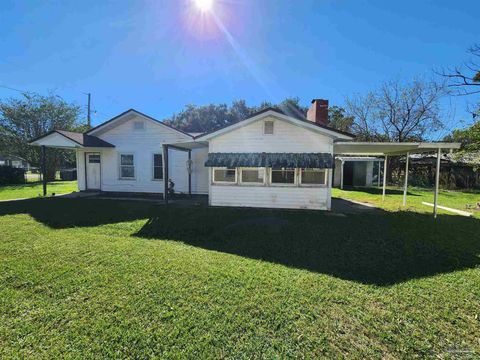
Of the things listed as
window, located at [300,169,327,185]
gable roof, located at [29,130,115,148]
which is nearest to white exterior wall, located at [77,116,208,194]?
gable roof, located at [29,130,115,148]

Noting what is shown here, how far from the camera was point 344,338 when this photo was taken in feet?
9.51

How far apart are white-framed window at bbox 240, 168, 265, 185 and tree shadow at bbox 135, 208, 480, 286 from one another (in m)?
1.57

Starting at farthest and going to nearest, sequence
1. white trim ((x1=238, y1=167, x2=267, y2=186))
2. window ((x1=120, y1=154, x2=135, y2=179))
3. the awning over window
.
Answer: window ((x1=120, y1=154, x2=135, y2=179)), white trim ((x1=238, y1=167, x2=267, y2=186)), the awning over window

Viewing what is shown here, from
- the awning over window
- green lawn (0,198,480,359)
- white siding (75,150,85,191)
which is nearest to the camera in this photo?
green lawn (0,198,480,359)

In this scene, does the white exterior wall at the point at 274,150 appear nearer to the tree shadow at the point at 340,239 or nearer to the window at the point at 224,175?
the window at the point at 224,175

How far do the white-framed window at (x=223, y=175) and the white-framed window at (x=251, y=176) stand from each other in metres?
0.47

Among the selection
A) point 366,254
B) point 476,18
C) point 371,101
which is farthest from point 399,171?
point 366,254

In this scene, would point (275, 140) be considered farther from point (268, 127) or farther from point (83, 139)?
point (83, 139)

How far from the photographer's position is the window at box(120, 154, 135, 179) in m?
14.9

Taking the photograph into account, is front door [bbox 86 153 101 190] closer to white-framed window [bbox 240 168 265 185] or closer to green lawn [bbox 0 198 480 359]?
green lawn [bbox 0 198 480 359]

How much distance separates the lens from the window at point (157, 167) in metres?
14.6

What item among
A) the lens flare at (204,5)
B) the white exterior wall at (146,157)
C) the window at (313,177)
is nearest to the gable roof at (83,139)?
the white exterior wall at (146,157)

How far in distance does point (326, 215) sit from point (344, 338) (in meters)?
6.87

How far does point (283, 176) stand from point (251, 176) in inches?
56.6
